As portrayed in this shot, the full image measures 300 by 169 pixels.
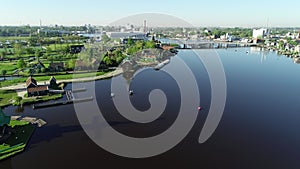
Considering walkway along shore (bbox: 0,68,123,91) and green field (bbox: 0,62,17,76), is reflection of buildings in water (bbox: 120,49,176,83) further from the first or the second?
green field (bbox: 0,62,17,76)

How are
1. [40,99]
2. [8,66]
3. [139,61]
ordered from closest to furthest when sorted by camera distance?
[40,99]
[8,66]
[139,61]

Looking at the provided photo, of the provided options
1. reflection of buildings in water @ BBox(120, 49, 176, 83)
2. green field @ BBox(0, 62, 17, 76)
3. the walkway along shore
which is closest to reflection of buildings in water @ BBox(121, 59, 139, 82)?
reflection of buildings in water @ BBox(120, 49, 176, 83)

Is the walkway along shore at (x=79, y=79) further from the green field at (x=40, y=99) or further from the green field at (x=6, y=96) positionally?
the green field at (x=40, y=99)

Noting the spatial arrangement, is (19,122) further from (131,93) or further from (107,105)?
(131,93)

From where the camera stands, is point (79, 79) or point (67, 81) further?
point (79, 79)

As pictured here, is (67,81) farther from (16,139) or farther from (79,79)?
(16,139)

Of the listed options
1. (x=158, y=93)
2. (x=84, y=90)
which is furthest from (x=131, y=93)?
(x=84, y=90)

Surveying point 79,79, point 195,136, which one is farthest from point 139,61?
point 195,136

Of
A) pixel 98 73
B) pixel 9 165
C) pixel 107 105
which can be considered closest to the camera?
pixel 9 165

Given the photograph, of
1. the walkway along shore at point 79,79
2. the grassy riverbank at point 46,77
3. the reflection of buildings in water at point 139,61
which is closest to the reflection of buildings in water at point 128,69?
the reflection of buildings in water at point 139,61
